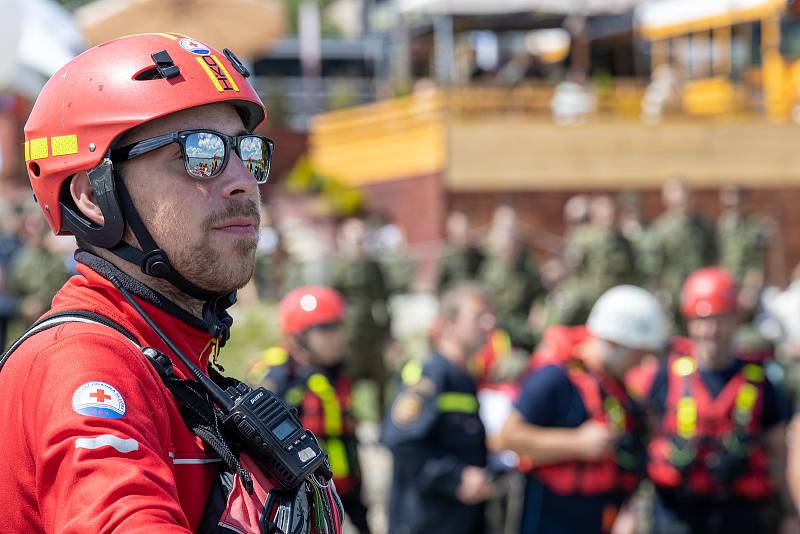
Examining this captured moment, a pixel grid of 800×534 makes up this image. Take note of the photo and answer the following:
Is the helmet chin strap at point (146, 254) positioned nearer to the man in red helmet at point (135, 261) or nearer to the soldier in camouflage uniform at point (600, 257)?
the man in red helmet at point (135, 261)

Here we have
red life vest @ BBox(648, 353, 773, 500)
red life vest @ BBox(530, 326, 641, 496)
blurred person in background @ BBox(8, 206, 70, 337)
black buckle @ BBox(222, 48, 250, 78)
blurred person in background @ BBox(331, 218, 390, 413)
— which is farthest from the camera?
blurred person in background @ BBox(331, 218, 390, 413)

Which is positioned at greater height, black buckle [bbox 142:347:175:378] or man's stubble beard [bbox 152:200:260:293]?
man's stubble beard [bbox 152:200:260:293]

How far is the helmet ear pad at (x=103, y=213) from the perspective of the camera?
237 centimetres

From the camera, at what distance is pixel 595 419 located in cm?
711

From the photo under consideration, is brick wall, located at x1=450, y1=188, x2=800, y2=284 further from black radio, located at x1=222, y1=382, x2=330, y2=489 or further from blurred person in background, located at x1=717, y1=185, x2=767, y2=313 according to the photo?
black radio, located at x1=222, y1=382, x2=330, y2=489

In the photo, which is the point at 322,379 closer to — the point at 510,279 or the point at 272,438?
the point at 272,438

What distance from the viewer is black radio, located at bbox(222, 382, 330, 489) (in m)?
2.29

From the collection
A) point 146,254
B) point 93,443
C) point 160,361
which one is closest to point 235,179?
point 146,254

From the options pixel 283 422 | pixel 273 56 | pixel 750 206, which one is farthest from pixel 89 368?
pixel 273 56

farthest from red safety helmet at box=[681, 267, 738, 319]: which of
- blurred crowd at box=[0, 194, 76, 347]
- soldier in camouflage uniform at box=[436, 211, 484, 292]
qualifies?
soldier in camouflage uniform at box=[436, 211, 484, 292]

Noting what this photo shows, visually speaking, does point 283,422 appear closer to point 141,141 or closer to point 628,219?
point 141,141

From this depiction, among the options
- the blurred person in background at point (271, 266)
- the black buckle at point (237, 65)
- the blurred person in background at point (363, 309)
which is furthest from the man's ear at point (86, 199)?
the blurred person in background at point (271, 266)

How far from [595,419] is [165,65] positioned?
5.08 meters

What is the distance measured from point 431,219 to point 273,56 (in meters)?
18.5
